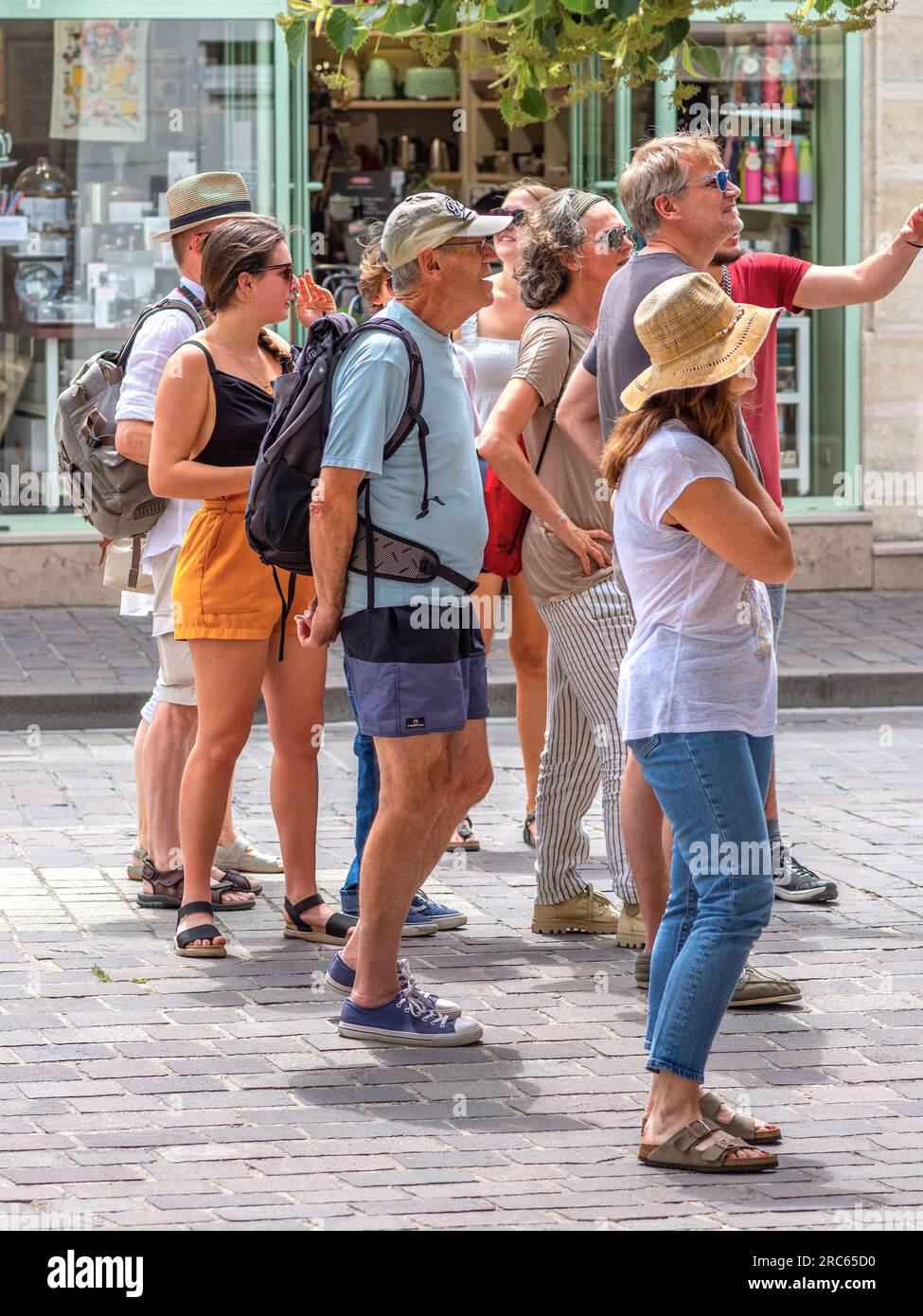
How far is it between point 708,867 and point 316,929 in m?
2.13

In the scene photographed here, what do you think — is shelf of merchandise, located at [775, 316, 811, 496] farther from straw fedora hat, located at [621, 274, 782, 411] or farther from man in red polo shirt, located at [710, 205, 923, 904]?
straw fedora hat, located at [621, 274, 782, 411]

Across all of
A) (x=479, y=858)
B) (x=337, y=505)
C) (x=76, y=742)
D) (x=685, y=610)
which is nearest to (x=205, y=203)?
(x=337, y=505)

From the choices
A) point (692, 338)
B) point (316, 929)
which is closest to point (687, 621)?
point (692, 338)

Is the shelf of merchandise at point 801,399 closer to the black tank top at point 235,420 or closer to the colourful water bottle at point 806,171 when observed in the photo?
the colourful water bottle at point 806,171

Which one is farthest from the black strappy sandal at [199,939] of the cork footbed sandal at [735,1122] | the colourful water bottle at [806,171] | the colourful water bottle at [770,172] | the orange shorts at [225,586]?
the colourful water bottle at [806,171]

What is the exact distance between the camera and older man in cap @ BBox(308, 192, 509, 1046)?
4.98 metres

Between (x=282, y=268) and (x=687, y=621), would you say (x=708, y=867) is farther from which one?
(x=282, y=268)

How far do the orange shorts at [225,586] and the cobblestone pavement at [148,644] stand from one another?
3805 mm

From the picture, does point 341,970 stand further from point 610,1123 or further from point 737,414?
point 737,414

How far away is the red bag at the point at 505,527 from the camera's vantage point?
6.17 meters

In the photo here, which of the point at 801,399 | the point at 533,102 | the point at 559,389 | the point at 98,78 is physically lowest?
the point at 559,389

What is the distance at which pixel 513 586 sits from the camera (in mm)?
7480

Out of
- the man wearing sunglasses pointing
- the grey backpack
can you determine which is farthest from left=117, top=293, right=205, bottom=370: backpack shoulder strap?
the man wearing sunglasses pointing

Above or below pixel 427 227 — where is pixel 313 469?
below
